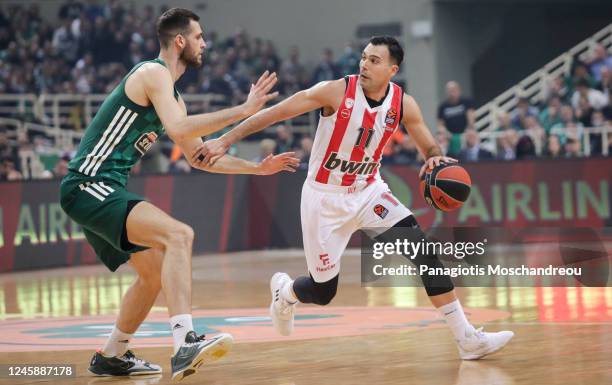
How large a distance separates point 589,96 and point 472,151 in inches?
107

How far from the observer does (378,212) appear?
8594 millimetres

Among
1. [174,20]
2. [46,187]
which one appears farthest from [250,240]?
[174,20]

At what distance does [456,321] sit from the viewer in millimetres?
8289

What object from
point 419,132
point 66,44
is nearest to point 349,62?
point 66,44

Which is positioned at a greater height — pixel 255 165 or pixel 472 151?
pixel 472 151

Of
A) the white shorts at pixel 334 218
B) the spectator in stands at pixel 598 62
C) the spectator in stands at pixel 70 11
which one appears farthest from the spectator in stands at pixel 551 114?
the white shorts at pixel 334 218

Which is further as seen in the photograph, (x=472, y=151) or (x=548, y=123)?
(x=548, y=123)

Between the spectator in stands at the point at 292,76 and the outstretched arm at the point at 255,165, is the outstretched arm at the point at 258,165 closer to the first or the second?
the outstretched arm at the point at 255,165

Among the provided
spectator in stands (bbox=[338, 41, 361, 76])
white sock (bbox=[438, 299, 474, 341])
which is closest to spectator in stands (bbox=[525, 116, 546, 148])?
spectator in stands (bbox=[338, 41, 361, 76])

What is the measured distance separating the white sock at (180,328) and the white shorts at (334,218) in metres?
1.66

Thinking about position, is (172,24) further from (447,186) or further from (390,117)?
(447,186)

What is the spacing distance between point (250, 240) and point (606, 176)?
233 inches

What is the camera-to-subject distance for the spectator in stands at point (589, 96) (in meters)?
21.1

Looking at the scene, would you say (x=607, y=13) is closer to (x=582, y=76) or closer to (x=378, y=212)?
(x=582, y=76)
